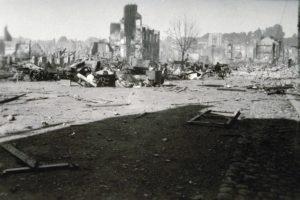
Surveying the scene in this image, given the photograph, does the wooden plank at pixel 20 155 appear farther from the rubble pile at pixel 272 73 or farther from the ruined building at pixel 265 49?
the ruined building at pixel 265 49

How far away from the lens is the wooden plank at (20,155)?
4980 mm

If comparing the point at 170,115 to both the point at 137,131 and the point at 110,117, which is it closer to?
the point at 110,117

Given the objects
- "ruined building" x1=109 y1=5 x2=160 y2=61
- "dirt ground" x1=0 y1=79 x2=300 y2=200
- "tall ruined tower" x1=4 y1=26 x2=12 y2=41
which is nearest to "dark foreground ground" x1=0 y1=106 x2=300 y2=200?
"dirt ground" x1=0 y1=79 x2=300 y2=200

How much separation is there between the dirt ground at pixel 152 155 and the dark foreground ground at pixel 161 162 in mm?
13

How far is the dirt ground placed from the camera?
4332 mm

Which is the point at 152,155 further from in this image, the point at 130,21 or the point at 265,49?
the point at 265,49

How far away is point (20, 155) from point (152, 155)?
7.43 ft

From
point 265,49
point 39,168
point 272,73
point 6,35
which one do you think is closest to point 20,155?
point 39,168

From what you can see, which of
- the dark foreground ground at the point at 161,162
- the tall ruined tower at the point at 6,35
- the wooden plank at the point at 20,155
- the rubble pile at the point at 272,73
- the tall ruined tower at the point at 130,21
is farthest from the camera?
the tall ruined tower at the point at 6,35

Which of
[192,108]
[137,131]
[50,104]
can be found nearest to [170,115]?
[192,108]

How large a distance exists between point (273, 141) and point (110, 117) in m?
4.50

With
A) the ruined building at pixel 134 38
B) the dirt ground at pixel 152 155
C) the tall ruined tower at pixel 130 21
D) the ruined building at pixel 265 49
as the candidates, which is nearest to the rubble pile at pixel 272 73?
the ruined building at pixel 134 38

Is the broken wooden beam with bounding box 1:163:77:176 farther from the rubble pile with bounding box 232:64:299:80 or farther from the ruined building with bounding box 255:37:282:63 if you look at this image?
the ruined building with bounding box 255:37:282:63

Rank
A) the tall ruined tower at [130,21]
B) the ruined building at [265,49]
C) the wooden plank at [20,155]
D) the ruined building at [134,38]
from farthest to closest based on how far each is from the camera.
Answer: the ruined building at [265,49]
the tall ruined tower at [130,21]
the ruined building at [134,38]
the wooden plank at [20,155]
